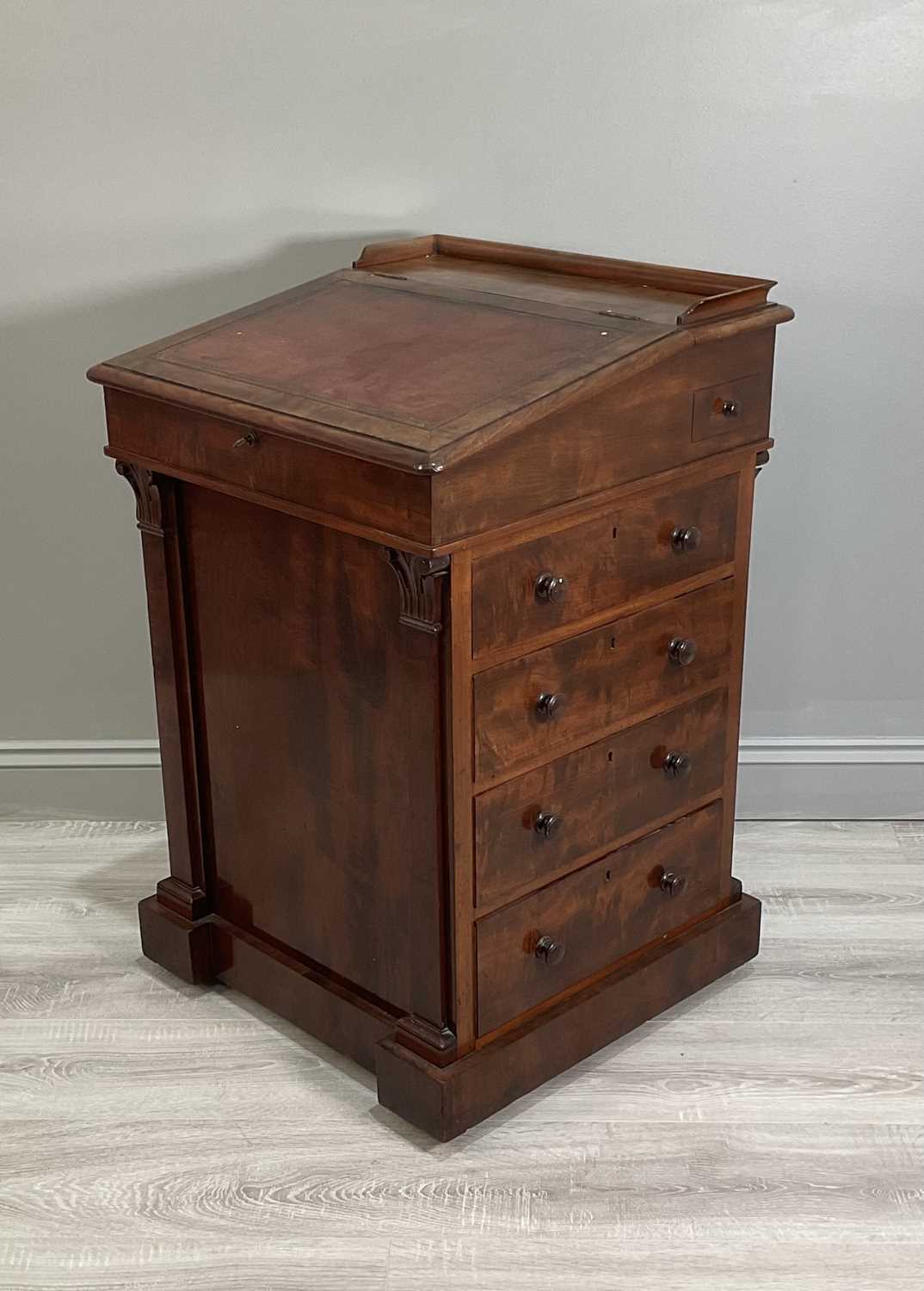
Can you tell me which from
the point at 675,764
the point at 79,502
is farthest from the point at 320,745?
the point at 79,502

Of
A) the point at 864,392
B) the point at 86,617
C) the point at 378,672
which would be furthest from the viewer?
the point at 86,617

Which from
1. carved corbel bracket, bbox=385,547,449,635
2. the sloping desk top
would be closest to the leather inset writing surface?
the sloping desk top

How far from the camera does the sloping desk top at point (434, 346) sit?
1.94m

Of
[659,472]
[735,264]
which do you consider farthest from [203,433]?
[735,264]

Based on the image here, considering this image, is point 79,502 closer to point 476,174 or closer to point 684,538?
point 476,174

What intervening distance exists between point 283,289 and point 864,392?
41.8 inches

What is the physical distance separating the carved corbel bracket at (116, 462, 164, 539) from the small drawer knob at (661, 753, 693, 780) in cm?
84

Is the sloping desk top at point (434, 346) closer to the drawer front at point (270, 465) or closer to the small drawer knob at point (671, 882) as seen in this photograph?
the drawer front at point (270, 465)

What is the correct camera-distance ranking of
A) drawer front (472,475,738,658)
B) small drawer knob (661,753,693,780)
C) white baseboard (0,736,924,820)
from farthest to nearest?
white baseboard (0,736,924,820)
small drawer knob (661,753,693,780)
drawer front (472,475,738,658)

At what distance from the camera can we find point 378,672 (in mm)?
2119

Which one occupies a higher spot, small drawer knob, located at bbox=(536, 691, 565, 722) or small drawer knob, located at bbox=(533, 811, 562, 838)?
small drawer knob, located at bbox=(536, 691, 565, 722)

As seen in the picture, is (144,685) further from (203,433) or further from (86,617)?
(203,433)

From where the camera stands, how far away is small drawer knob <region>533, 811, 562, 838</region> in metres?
2.19

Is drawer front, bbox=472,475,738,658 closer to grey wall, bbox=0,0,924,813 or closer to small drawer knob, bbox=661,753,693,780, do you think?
small drawer knob, bbox=661,753,693,780
